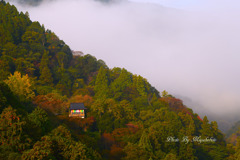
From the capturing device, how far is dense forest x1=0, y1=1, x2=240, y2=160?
20.8 metres

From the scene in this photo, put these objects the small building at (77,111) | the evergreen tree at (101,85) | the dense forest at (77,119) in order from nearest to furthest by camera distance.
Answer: the dense forest at (77,119) < the small building at (77,111) < the evergreen tree at (101,85)

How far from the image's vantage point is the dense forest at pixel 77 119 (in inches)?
821

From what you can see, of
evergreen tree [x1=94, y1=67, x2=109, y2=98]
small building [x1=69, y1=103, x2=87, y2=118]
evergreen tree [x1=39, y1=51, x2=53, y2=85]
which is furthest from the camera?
evergreen tree [x1=94, y1=67, x2=109, y2=98]

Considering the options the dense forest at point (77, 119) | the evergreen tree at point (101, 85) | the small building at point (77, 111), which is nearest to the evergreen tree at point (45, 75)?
the dense forest at point (77, 119)

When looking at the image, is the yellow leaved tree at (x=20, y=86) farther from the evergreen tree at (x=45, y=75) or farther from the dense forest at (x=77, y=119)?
the evergreen tree at (x=45, y=75)

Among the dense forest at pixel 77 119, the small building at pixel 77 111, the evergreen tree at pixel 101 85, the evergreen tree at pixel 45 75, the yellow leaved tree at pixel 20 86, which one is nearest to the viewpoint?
the dense forest at pixel 77 119

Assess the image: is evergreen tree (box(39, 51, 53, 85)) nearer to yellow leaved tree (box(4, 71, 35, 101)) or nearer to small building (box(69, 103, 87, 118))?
yellow leaved tree (box(4, 71, 35, 101))

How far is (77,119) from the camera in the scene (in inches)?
1822

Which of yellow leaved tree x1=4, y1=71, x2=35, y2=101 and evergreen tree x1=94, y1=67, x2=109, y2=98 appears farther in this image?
evergreen tree x1=94, y1=67, x2=109, y2=98

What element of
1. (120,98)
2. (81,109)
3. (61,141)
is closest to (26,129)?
(61,141)

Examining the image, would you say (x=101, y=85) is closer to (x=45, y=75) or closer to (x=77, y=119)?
(x=45, y=75)

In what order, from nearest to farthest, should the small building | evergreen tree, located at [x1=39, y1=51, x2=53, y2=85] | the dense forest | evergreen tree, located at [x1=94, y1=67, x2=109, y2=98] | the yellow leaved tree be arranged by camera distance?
the dense forest → the yellow leaved tree → the small building → evergreen tree, located at [x1=39, y1=51, x2=53, y2=85] → evergreen tree, located at [x1=94, y1=67, x2=109, y2=98]

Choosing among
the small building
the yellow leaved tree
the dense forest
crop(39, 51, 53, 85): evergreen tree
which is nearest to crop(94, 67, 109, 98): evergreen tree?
the dense forest

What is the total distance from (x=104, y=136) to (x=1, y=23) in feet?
149
